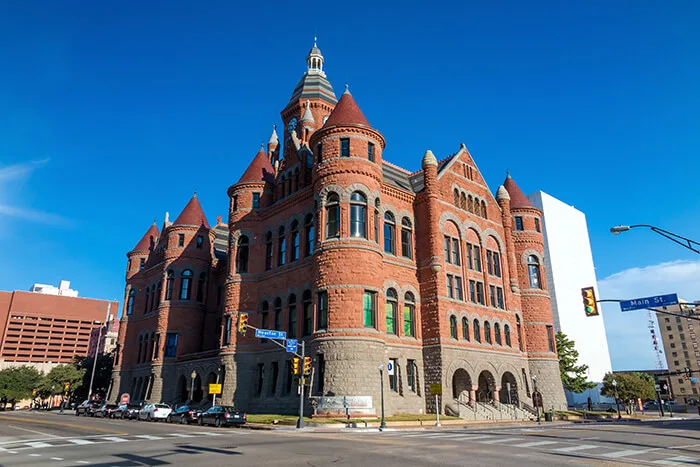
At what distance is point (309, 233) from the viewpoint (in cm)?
3838

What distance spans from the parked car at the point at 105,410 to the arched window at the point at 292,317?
1962cm

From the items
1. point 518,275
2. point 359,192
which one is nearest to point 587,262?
point 518,275

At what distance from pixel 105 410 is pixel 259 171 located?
25.7 meters

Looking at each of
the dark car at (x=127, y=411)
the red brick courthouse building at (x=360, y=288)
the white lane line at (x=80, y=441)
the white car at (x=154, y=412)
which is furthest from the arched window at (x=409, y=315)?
the white lane line at (x=80, y=441)

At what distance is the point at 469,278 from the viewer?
138 ft

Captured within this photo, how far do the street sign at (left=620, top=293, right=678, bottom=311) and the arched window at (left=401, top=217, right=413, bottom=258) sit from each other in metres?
17.6

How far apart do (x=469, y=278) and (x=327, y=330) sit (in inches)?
602

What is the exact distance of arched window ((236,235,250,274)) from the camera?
43531mm

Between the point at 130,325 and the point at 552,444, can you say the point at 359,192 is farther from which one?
the point at 130,325

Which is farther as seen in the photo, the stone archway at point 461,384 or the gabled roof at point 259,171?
the gabled roof at point 259,171

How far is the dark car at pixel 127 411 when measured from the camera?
135 ft

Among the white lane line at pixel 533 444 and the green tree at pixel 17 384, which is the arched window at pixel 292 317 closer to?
the white lane line at pixel 533 444

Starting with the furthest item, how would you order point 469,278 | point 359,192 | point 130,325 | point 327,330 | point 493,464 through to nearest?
point 130,325 → point 469,278 → point 359,192 → point 327,330 → point 493,464

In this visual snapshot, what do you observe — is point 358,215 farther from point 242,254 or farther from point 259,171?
point 259,171
